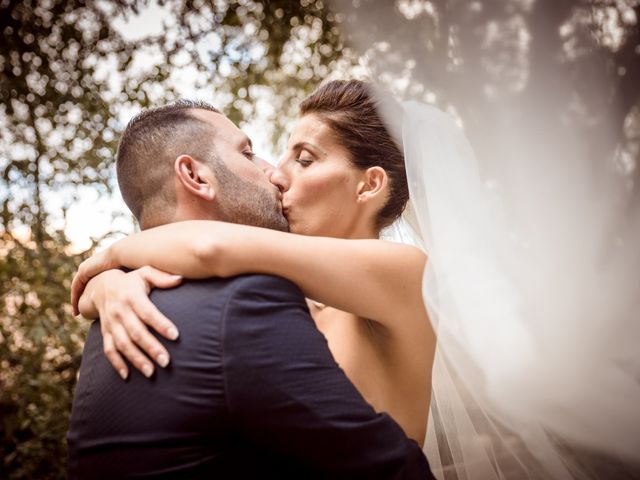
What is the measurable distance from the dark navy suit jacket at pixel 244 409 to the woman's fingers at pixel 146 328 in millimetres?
25

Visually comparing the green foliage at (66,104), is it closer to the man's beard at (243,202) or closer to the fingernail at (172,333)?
the man's beard at (243,202)

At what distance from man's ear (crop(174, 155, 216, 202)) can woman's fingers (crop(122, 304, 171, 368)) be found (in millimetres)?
572

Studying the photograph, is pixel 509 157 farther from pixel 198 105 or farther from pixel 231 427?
pixel 198 105

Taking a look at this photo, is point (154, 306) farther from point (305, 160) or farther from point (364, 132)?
point (364, 132)

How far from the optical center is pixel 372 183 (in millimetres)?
2270

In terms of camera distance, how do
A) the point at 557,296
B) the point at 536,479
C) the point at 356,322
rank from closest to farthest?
the point at 557,296 → the point at 536,479 → the point at 356,322

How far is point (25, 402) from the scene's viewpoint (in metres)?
3.61

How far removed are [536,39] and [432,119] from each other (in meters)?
0.50

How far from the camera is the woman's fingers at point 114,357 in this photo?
4.09 feet

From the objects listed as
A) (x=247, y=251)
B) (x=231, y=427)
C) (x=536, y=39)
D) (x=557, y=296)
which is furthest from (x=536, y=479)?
(x=536, y=39)

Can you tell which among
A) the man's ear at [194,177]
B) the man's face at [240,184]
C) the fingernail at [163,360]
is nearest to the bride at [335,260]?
the fingernail at [163,360]

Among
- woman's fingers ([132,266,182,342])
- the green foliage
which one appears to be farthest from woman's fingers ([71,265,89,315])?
the green foliage

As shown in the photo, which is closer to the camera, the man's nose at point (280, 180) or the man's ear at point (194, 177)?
the man's ear at point (194, 177)


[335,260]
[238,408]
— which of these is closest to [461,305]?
[335,260]
